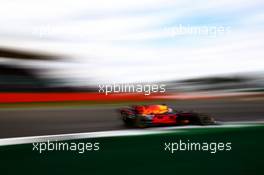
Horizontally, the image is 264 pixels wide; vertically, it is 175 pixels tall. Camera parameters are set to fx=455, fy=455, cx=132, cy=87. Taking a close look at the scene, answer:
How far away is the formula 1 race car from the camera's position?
2.45m

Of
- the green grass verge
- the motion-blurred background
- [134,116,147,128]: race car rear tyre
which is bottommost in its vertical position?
the green grass verge

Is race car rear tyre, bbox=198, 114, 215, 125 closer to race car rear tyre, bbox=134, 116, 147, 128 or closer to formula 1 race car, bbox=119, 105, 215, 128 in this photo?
formula 1 race car, bbox=119, 105, 215, 128

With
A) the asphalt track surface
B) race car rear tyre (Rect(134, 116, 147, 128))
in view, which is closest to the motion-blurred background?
the asphalt track surface

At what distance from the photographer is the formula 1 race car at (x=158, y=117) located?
96.5 inches

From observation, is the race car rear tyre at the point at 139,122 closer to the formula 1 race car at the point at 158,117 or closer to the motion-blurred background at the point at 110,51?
the formula 1 race car at the point at 158,117

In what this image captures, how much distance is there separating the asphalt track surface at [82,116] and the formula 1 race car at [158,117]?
1.2 inches

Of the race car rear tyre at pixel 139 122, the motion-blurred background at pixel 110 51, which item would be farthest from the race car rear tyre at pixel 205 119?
the race car rear tyre at pixel 139 122

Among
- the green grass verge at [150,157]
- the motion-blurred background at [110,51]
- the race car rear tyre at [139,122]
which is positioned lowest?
the green grass verge at [150,157]

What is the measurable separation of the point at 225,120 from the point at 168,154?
1.19 ft

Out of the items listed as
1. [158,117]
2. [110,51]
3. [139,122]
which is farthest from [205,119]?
[110,51]

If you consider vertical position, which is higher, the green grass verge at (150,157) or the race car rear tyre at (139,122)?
the race car rear tyre at (139,122)

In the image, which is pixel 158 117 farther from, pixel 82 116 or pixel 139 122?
pixel 82 116

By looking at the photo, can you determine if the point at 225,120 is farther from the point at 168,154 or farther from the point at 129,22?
the point at 129,22

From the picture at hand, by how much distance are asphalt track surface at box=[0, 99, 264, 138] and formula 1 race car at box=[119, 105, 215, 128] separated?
0.10ft
